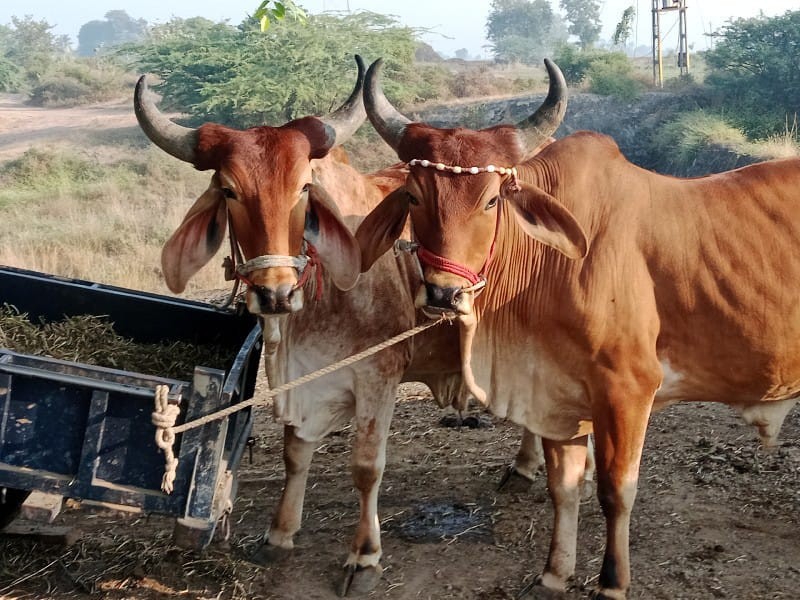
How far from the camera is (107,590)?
3.62 m

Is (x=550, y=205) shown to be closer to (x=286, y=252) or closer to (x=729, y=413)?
(x=286, y=252)

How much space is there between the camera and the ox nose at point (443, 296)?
3.10 metres

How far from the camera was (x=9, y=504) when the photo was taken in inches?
153

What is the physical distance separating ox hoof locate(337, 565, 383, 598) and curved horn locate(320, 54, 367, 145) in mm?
1732

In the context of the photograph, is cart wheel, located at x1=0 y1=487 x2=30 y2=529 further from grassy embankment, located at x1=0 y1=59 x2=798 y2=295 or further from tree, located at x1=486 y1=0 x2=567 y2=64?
tree, located at x1=486 y1=0 x2=567 y2=64

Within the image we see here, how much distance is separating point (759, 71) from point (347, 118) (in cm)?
1900

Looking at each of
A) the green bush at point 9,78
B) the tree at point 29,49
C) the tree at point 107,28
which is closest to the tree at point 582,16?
the tree at point 29,49

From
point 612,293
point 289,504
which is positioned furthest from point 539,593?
point 612,293

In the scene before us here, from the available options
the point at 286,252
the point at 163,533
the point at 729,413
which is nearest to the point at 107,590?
the point at 163,533

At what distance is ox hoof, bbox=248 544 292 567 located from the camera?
3.96 metres

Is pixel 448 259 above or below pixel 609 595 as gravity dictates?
above

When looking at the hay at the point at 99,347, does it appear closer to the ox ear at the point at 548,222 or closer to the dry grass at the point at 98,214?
the ox ear at the point at 548,222

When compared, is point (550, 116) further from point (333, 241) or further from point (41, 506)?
point (41, 506)

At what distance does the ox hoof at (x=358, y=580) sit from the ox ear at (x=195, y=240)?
1.35 metres
